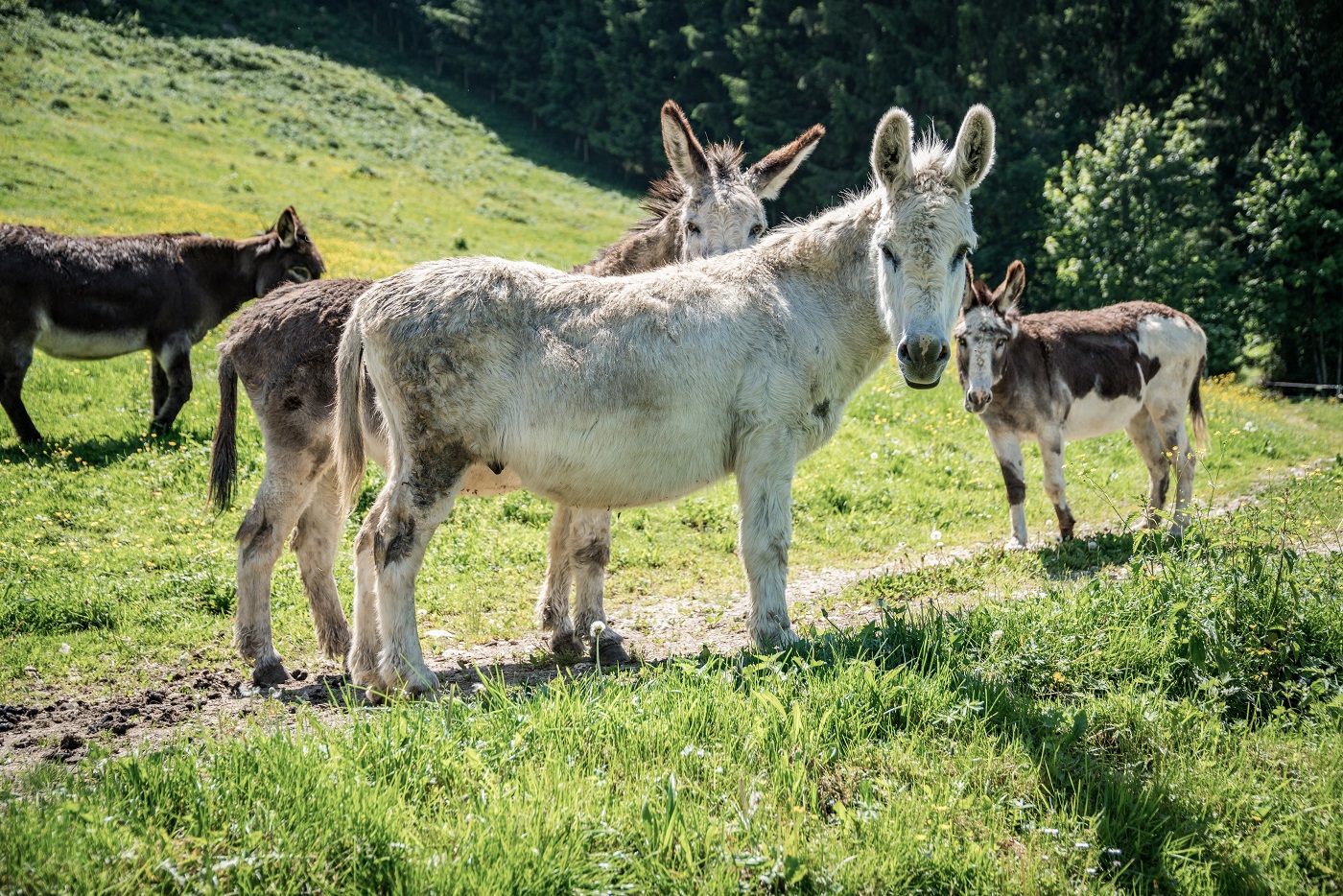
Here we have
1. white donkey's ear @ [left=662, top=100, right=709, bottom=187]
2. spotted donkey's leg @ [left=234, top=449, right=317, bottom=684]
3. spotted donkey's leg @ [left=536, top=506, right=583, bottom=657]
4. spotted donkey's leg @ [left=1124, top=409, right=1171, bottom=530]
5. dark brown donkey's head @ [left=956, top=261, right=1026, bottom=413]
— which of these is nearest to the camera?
spotted donkey's leg @ [left=234, top=449, right=317, bottom=684]

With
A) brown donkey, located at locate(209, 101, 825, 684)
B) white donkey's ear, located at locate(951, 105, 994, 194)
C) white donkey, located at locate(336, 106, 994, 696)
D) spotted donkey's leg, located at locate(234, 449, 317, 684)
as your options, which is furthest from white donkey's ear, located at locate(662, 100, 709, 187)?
spotted donkey's leg, located at locate(234, 449, 317, 684)

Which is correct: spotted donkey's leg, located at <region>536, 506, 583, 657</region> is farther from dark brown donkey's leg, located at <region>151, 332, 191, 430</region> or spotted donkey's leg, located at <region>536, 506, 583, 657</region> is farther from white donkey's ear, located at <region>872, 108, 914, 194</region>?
dark brown donkey's leg, located at <region>151, 332, 191, 430</region>

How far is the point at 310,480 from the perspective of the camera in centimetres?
579

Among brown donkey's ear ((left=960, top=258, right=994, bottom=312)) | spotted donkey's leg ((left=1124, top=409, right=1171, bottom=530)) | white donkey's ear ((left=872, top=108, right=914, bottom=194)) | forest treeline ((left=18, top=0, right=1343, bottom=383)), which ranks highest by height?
forest treeline ((left=18, top=0, right=1343, bottom=383))

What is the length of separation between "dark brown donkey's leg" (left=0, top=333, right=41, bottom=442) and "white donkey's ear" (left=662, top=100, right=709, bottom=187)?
7762mm

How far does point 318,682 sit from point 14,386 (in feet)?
23.5

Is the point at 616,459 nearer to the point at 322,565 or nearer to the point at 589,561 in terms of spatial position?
the point at 589,561

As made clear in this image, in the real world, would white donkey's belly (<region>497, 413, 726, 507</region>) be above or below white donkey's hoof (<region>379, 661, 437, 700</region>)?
above

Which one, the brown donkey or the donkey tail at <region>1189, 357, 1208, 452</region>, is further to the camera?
the donkey tail at <region>1189, 357, 1208, 452</region>

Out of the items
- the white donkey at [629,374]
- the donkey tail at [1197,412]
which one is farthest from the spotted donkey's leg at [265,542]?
the donkey tail at [1197,412]

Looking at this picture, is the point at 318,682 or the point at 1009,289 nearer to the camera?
the point at 318,682

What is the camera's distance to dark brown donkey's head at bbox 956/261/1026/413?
853cm

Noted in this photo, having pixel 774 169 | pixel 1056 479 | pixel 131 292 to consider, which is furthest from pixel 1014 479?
pixel 131 292

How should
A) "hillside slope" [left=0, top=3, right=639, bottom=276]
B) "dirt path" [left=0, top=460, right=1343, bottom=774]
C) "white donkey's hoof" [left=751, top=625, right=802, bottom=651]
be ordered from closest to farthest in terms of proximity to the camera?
"dirt path" [left=0, top=460, right=1343, bottom=774]
"white donkey's hoof" [left=751, top=625, right=802, bottom=651]
"hillside slope" [left=0, top=3, right=639, bottom=276]
